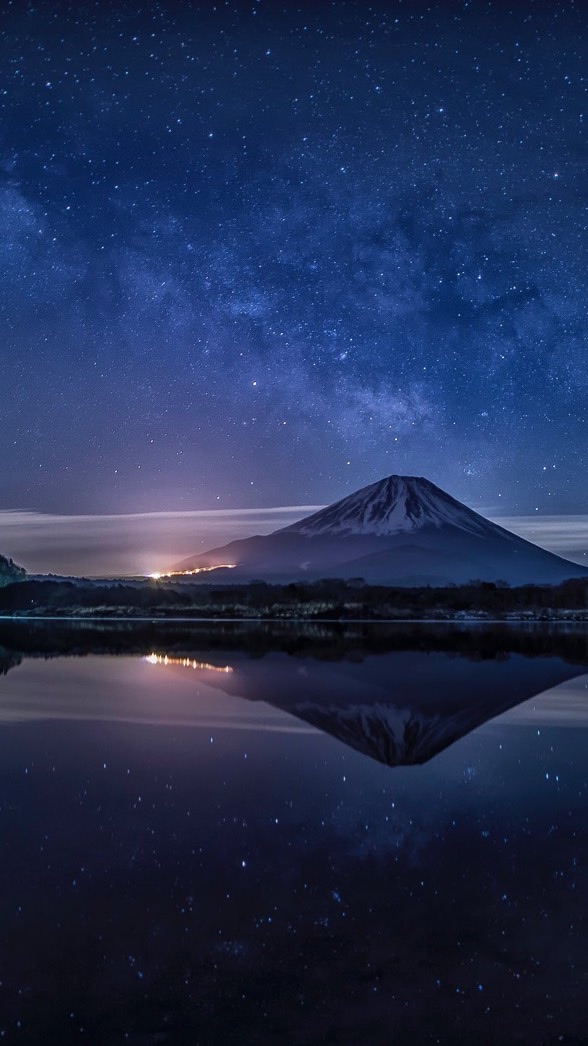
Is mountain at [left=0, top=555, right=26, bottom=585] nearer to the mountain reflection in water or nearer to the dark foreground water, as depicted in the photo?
the mountain reflection in water

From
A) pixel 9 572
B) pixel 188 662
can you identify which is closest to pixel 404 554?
pixel 9 572

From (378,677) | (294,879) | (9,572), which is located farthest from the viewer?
(9,572)

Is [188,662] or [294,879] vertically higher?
[294,879]

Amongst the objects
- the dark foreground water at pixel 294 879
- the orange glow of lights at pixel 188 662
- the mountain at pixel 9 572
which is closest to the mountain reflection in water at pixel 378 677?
the orange glow of lights at pixel 188 662

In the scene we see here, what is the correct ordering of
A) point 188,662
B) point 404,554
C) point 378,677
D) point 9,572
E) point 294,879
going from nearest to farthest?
point 294,879
point 378,677
point 188,662
point 9,572
point 404,554

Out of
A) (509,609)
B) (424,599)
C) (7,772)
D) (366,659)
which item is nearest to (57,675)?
(366,659)

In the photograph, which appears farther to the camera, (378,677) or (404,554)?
(404,554)

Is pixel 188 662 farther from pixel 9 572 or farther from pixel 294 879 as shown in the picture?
pixel 9 572

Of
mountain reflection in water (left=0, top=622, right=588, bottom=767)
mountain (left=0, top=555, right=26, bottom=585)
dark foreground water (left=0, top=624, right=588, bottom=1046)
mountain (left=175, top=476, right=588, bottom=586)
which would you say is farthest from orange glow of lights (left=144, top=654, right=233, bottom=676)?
mountain (left=175, top=476, right=588, bottom=586)
